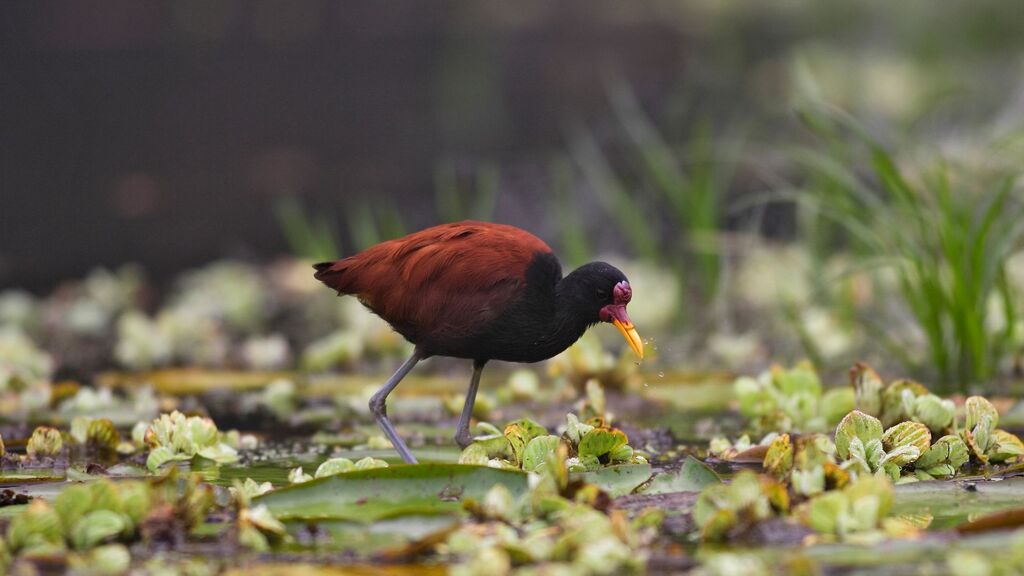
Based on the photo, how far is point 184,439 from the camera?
4.36 meters

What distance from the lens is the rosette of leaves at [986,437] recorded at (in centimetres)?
409

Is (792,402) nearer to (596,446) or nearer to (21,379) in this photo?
(596,446)

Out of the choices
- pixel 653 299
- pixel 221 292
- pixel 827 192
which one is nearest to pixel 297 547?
pixel 827 192

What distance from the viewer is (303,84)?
14.4 m

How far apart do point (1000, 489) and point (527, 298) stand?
4.76 ft

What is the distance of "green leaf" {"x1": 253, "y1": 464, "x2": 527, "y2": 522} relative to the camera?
11.5ft

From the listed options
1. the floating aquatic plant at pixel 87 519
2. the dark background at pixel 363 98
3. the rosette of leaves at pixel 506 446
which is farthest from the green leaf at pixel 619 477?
the dark background at pixel 363 98

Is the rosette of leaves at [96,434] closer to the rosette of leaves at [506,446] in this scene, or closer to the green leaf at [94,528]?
the rosette of leaves at [506,446]

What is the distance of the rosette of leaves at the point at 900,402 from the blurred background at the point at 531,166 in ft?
3.30

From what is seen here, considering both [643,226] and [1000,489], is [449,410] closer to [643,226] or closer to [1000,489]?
[1000,489]

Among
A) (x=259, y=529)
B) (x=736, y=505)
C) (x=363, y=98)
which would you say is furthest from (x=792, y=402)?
(x=363, y=98)

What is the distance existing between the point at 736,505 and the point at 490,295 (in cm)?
134

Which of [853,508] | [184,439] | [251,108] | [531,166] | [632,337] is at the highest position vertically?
[251,108]

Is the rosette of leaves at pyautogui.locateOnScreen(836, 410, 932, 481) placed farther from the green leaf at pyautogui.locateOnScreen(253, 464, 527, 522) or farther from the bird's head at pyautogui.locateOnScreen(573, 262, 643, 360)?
the green leaf at pyautogui.locateOnScreen(253, 464, 527, 522)
